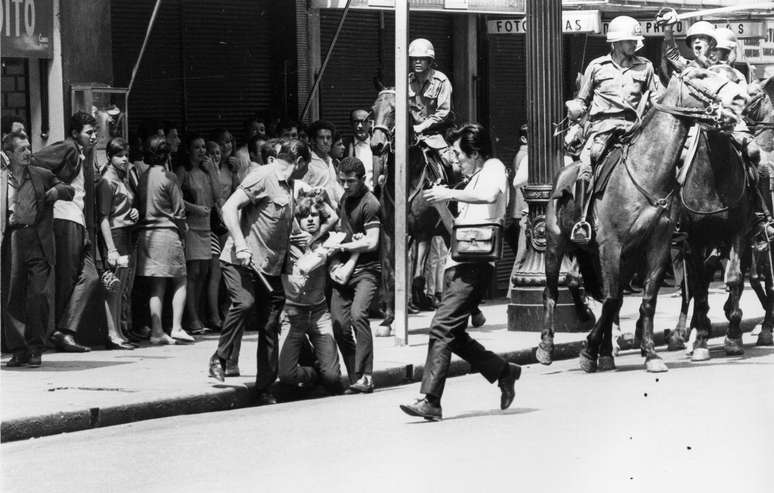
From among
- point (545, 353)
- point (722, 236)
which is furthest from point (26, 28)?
point (722, 236)

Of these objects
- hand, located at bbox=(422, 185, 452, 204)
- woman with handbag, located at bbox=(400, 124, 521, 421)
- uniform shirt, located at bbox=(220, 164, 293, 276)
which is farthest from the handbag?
uniform shirt, located at bbox=(220, 164, 293, 276)

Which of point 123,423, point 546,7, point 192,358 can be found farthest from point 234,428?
point 546,7

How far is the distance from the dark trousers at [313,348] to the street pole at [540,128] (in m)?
4.36

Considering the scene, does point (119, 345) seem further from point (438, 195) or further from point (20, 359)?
point (438, 195)

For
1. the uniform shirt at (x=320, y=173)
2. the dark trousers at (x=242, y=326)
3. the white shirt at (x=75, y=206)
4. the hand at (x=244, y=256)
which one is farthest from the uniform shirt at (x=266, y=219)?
the uniform shirt at (x=320, y=173)

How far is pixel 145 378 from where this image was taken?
46.1 feet

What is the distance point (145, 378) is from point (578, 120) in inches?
186

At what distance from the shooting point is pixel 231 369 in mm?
14070

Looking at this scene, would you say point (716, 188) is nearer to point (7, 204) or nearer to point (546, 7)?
point (546, 7)

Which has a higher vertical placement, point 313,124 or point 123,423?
point 313,124

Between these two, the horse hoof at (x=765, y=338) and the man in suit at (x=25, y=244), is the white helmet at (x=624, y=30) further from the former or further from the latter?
the man in suit at (x=25, y=244)

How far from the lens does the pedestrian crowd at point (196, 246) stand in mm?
13805

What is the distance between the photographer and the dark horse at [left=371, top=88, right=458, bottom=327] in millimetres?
17453

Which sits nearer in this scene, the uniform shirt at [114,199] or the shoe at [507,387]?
the shoe at [507,387]
